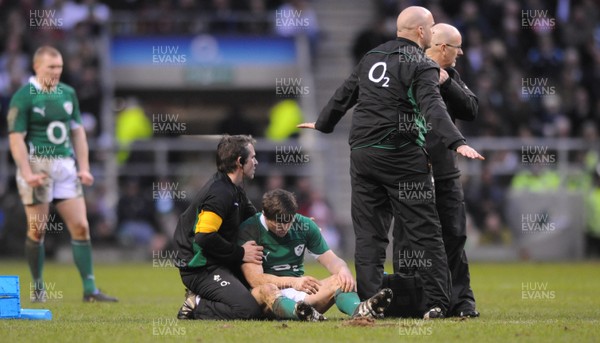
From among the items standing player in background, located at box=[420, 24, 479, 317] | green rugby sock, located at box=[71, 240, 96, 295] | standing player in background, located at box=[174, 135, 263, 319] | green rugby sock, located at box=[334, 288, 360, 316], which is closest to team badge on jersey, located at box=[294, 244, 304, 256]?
standing player in background, located at box=[174, 135, 263, 319]

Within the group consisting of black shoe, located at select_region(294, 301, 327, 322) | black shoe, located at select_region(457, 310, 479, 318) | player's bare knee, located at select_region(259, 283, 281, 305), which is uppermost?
player's bare knee, located at select_region(259, 283, 281, 305)

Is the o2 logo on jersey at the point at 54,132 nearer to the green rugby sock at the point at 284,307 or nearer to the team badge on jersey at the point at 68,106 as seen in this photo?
the team badge on jersey at the point at 68,106

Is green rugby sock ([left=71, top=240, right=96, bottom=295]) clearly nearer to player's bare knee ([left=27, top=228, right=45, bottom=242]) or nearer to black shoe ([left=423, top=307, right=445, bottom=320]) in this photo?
player's bare knee ([left=27, top=228, right=45, bottom=242])

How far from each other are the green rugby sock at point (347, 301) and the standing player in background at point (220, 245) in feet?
2.21

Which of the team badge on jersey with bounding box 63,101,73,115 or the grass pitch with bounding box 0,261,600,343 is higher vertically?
the team badge on jersey with bounding box 63,101,73,115

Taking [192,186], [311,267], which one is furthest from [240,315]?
[192,186]

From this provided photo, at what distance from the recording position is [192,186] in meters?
21.8

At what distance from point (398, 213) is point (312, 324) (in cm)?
122

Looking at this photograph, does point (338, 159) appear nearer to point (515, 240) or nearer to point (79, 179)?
point (515, 240)

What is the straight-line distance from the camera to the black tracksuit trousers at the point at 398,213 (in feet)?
32.6

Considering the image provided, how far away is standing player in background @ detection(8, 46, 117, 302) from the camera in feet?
41.2

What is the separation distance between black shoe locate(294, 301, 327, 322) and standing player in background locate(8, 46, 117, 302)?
3.43 meters

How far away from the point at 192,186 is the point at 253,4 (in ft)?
18.7

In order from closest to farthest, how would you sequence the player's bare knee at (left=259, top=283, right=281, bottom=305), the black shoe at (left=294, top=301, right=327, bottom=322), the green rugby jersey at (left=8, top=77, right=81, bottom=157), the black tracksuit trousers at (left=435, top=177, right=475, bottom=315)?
the black shoe at (left=294, top=301, right=327, bottom=322) → the player's bare knee at (left=259, top=283, right=281, bottom=305) → the black tracksuit trousers at (left=435, top=177, right=475, bottom=315) → the green rugby jersey at (left=8, top=77, right=81, bottom=157)
